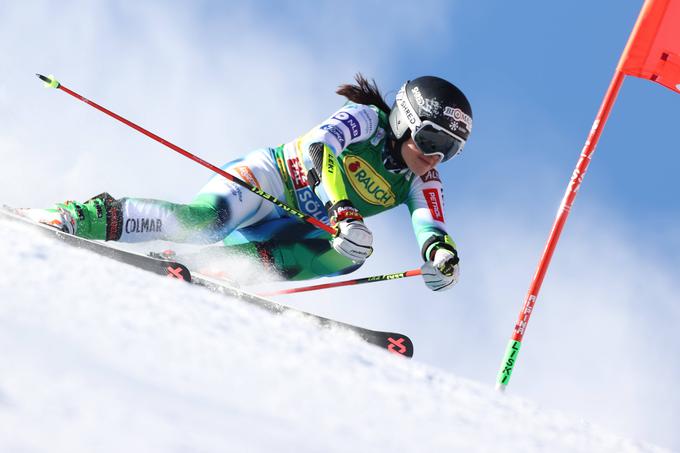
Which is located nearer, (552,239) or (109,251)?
(109,251)

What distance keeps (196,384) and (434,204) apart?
370cm

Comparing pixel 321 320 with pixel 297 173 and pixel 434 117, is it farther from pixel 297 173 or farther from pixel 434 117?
pixel 434 117

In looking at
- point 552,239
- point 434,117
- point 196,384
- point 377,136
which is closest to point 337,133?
point 377,136

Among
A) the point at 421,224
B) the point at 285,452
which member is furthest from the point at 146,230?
the point at 285,452

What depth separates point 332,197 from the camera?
4.49 meters

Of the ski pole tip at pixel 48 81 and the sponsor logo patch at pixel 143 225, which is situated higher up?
the ski pole tip at pixel 48 81

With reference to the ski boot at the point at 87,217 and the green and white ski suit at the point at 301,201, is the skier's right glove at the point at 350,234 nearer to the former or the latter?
the green and white ski suit at the point at 301,201

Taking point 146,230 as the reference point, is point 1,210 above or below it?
below

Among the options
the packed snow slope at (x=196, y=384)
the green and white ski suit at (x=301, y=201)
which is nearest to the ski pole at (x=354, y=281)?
the green and white ski suit at (x=301, y=201)

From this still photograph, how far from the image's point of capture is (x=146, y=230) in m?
4.56

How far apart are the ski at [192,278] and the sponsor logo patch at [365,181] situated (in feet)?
3.10

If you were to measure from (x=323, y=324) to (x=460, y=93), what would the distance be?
1.76 metres

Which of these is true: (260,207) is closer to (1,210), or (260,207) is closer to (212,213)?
(212,213)

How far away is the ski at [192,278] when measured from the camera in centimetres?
398
